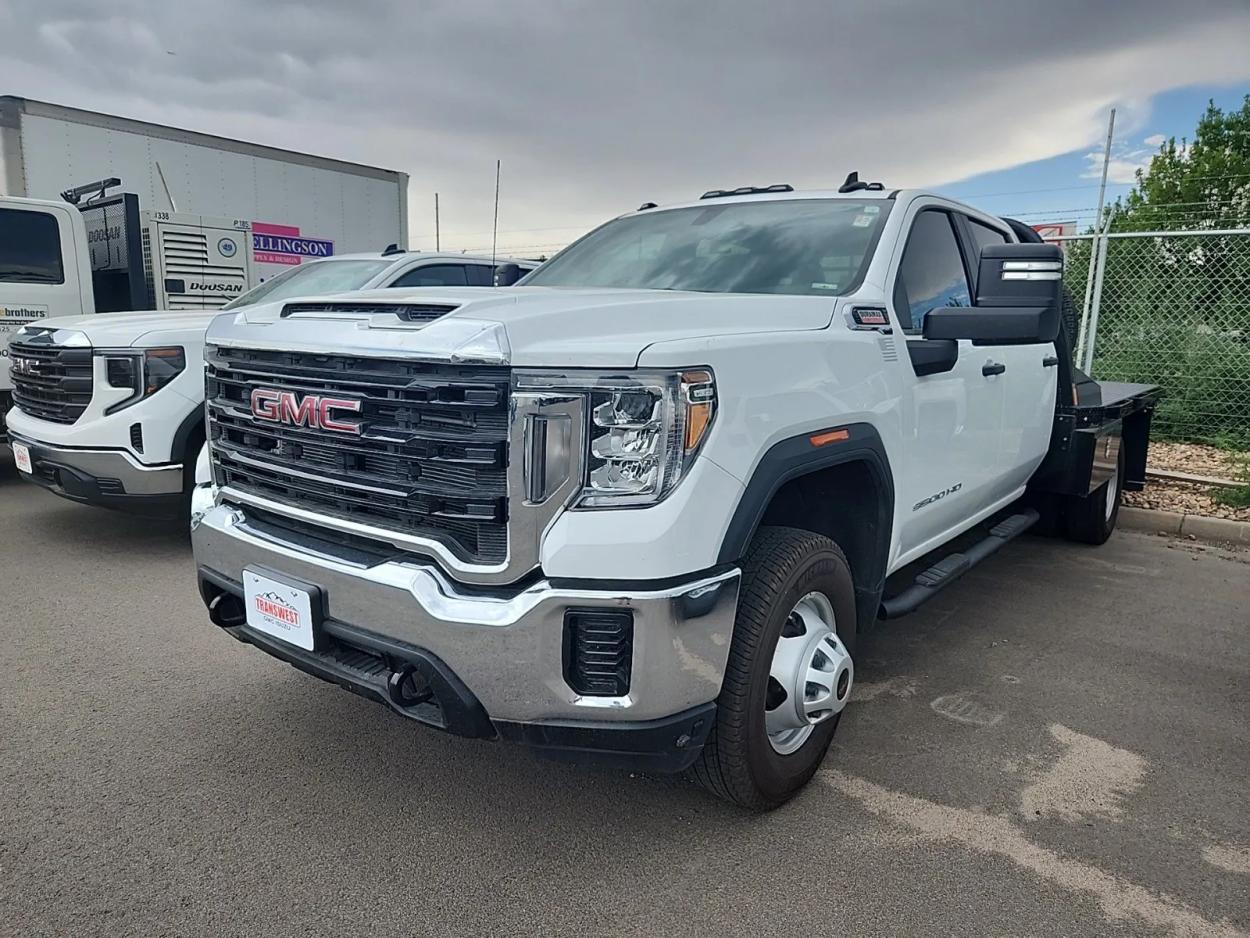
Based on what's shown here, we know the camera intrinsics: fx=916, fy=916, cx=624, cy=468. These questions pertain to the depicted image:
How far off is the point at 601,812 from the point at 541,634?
36.9 inches

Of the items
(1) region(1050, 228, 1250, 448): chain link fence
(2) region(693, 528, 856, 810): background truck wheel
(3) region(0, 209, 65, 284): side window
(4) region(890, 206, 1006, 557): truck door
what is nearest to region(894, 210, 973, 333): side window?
(4) region(890, 206, 1006, 557): truck door

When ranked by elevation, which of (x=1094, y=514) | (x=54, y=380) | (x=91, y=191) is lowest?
(x=1094, y=514)

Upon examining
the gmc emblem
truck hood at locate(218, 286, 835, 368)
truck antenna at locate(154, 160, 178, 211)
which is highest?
truck antenna at locate(154, 160, 178, 211)

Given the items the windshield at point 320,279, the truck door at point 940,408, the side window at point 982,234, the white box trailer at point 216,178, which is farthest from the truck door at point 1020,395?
the white box trailer at point 216,178

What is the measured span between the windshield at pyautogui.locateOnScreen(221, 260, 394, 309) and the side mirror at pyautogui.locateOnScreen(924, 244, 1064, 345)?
15.2 ft

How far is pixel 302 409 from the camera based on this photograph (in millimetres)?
2496

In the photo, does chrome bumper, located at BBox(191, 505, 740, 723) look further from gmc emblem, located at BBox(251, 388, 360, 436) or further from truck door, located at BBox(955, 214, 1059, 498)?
truck door, located at BBox(955, 214, 1059, 498)

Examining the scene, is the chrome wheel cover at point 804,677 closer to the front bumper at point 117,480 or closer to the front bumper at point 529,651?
the front bumper at point 529,651

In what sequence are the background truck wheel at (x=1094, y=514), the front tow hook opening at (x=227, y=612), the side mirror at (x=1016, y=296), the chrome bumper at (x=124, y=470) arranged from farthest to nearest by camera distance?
1. the background truck wheel at (x=1094, y=514)
2. the chrome bumper at (x=124, y=470)
3. the side mirror at (x=1016, y=296)
4. the front tow hook opening at (x=227, y=612)

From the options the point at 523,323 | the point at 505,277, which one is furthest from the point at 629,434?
the point at 505,277

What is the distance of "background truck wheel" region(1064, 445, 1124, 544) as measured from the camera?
5.81 meters

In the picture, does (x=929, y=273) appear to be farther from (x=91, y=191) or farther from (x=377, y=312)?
(x=91, y=191)

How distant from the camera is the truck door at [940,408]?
3.27 m

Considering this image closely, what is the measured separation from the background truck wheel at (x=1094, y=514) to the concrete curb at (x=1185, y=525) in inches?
25.5
